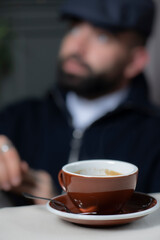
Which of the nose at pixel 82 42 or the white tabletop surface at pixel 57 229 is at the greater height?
the nose at pixel 82 42

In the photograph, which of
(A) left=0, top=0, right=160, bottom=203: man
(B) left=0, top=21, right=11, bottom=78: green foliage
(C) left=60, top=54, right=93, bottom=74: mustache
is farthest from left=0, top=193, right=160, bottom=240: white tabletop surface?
(B) left=0, top=21, right=11, bottom=78: green foliage

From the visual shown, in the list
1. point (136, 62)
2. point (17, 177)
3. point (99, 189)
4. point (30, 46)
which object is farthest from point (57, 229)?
point (30, 46)

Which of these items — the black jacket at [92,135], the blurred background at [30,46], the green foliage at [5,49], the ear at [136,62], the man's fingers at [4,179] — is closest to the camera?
the man's fingers at [4,179]

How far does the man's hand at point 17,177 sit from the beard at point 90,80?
22.7 inches

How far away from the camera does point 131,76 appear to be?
4.73ft

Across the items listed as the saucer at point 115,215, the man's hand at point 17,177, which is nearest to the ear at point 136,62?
the man's hand at point 17,177

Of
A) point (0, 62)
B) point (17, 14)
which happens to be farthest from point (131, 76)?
point (17, 14)

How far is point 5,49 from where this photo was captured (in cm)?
215

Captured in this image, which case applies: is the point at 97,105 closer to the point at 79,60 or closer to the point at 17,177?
the point at 79,60

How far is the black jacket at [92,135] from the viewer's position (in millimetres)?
1170

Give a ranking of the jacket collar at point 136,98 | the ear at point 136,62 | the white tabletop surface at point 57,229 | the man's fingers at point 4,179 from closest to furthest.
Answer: the white tabletop surface at point 57,229, the man's fingers at point 4,179, the jacket collar at point 136,98, the ear at point 136,62

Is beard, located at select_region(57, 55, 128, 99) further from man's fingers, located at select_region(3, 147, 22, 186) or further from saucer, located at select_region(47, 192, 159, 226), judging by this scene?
saucer, located at select_region(47, 192, 159, 226)

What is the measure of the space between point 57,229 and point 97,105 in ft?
3.42

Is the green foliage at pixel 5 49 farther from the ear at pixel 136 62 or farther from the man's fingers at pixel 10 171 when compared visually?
the man's fingers at pixel 10 171
